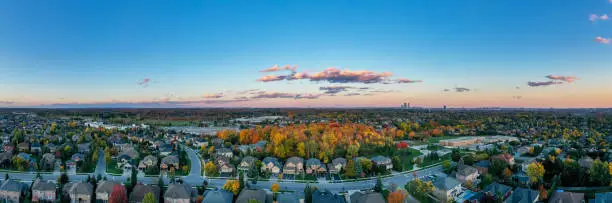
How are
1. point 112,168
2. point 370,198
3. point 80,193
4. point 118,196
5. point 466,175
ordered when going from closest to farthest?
point 370,198 < point 118,196 < point 80,193 < point 466,175 < point 112,168

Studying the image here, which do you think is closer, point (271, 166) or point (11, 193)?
point (11, 193)

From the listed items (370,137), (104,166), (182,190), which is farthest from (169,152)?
(370,137)

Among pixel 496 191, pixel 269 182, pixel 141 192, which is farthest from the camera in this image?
pixel 269 182

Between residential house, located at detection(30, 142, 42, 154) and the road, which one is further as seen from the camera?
residential house, located at detection(30, 142, 42, 154)

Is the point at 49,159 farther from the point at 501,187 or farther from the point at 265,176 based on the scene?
the point at 501,187

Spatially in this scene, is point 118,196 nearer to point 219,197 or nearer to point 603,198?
point 219,197

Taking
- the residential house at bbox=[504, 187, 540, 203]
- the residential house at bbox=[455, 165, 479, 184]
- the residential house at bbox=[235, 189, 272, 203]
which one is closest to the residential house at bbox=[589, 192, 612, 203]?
the residential house at bbox=[504, 187, 540, 203]

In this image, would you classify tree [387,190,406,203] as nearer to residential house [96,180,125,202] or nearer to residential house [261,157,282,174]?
residential house [261,157,282,174]

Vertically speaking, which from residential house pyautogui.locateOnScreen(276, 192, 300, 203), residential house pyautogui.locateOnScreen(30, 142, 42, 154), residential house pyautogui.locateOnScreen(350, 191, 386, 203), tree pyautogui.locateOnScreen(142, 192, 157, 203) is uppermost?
residential house pyautogui.locateOnScreen(30, 142, 42, 154)

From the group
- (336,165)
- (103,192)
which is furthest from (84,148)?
(336,165)
